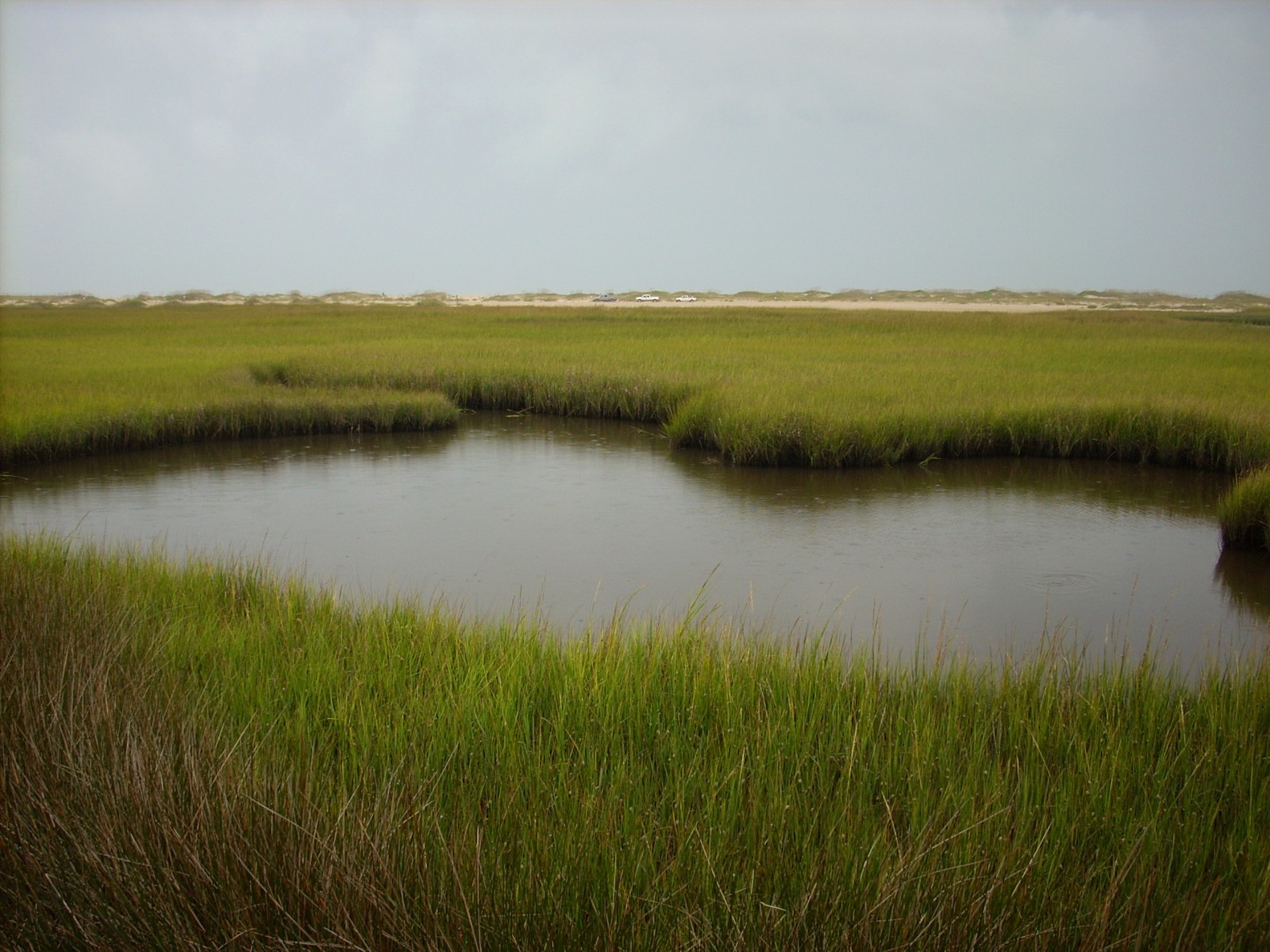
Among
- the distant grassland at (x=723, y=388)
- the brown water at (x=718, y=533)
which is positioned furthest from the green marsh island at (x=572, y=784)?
the distant grassland at (x=723, y=388)

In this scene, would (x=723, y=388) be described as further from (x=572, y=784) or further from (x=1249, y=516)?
(x=572, y=784)

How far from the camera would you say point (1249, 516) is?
6.85m

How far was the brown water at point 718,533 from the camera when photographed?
5.40 m

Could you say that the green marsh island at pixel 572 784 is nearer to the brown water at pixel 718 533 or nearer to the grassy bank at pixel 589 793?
the grassy bank at pixel 589 793

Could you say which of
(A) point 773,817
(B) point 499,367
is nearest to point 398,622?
(A) point 773,817

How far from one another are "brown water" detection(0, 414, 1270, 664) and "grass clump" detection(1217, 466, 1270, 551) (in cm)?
17

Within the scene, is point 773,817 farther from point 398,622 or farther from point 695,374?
point 695,374

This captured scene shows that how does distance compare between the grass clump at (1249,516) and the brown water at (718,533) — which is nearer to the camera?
the brown water at (718,533)

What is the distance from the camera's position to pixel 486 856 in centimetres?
226

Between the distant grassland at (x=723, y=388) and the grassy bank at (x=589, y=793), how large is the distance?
16.7 feet

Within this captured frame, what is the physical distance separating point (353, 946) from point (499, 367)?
44.6 feet

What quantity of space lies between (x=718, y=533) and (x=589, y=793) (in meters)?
4.85

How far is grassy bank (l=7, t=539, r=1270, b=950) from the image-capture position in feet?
6.44

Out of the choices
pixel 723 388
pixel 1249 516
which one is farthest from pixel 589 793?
pixel 723 388
